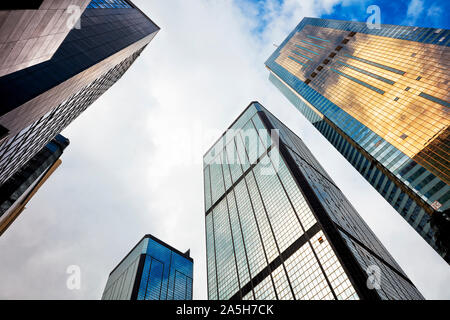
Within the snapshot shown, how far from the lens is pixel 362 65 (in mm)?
84250

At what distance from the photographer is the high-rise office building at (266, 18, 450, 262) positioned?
180 feet

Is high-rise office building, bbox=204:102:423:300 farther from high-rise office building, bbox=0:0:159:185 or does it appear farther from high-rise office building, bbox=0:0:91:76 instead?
high-rise office building, bbox=0:0:91:76

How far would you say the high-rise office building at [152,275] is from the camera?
366 ft

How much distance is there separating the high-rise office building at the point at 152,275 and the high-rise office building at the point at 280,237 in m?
44.5

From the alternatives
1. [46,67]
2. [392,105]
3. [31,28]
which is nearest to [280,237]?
[392,105]

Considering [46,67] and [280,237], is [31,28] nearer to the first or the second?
[46,67]

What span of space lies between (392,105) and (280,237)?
152 feet

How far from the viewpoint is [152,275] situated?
11856 cm

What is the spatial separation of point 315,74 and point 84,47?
96.5 metres

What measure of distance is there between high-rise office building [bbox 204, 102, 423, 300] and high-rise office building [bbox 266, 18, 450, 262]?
1306 centimetres

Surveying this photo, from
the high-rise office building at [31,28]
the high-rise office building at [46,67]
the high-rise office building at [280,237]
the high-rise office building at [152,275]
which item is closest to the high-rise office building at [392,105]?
the high-rise office building at [280,237]

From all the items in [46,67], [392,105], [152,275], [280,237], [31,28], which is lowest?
[31,28]

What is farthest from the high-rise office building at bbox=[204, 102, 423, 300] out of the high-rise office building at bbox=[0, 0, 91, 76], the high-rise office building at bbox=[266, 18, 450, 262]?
the high-rise office building at bbox=[0, 0, 91, 76]
